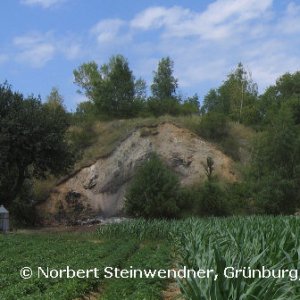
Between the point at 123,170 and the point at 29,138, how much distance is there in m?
17.5

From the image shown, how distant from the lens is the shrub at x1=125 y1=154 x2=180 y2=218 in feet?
121

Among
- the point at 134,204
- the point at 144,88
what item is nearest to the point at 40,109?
the point at 134,204

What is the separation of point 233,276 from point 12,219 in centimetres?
3757

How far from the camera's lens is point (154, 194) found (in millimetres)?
37188

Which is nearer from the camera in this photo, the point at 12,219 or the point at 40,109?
the point at 40,109

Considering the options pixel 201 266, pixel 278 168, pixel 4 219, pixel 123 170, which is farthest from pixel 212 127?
pixel 201 266

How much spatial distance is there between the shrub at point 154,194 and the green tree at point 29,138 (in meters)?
5.64

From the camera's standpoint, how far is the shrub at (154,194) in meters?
37.0

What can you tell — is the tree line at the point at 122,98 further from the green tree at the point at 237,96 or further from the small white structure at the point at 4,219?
the small white structure at the point at 4,219

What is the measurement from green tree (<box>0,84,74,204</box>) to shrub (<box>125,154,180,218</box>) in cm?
564

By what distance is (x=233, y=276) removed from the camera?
6.27 metres

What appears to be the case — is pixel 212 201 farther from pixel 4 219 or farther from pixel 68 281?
pixel 68 281

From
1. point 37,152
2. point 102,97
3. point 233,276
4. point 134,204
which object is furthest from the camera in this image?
point 102,97

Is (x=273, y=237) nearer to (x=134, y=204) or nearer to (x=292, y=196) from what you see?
(x=134, y=204)
